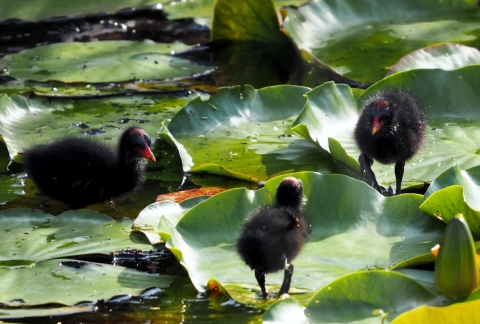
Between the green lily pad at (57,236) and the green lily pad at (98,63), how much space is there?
1.93m

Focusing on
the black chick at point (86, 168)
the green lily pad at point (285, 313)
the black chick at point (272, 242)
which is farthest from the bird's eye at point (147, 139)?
the green lily pad at point (285, 313)

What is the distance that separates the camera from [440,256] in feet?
8.19

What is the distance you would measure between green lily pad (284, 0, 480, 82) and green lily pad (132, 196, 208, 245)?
2001 mm

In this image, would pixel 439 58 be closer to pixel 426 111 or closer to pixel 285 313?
pixel 426 111

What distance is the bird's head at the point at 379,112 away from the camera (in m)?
3.61

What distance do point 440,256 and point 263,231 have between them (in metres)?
0.61

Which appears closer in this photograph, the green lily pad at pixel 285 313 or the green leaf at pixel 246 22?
the green lily pad at pixel 285 313

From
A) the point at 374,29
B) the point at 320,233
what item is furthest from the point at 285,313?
the point at 374,29

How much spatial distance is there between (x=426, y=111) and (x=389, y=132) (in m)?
0.66

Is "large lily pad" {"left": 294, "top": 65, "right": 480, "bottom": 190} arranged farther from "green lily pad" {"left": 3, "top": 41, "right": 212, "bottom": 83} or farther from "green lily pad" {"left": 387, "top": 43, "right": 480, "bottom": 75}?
"green lily pad" {"left": 3, "top": 41, "right": 212, "bottom": 83}

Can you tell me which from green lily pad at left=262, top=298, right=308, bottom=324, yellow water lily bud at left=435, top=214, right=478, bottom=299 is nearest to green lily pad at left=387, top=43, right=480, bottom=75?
yellow water lily bud at left=435, top=214, right=478, bottom=299

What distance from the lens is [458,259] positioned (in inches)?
96.7

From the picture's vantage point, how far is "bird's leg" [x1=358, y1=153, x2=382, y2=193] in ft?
12.3

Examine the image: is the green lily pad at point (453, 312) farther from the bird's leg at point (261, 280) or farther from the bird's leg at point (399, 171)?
the bird's leg at point (399, 171)
